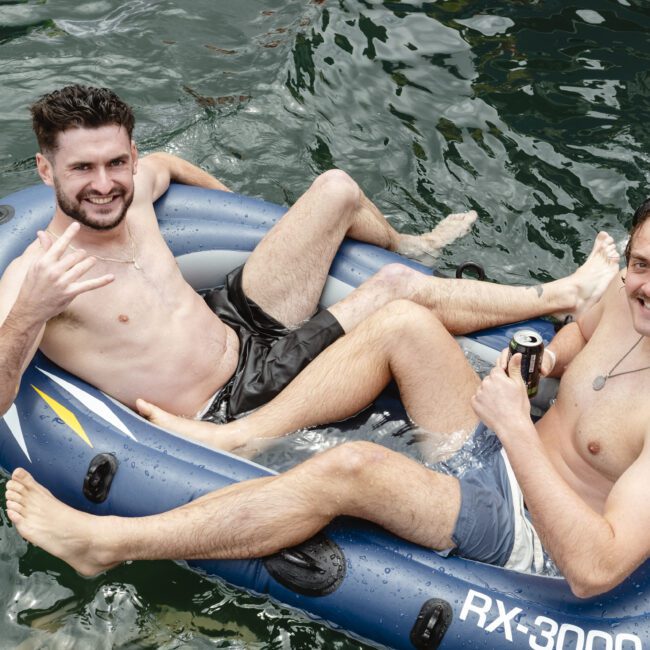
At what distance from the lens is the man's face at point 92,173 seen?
123 inches

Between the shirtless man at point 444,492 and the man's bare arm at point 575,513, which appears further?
the shirtless man at point 444,492

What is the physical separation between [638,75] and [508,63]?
2.41 feet

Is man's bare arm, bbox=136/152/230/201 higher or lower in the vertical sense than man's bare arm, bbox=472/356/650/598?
higher

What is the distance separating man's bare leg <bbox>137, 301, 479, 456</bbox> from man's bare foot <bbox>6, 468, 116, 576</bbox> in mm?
514

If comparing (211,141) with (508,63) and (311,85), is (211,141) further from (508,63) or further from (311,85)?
(508,63)

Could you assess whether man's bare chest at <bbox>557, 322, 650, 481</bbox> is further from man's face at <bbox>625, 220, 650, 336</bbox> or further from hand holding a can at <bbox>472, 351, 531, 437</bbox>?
hand holding a can at <bbox>472, 351, 531, 437</bbox>

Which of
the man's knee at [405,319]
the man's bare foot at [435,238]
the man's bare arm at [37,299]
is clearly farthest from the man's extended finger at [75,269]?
the man's bare foot at [435,238]

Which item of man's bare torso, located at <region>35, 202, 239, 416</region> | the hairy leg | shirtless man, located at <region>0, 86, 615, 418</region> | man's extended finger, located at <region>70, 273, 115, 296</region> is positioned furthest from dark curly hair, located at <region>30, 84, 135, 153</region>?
the hairy leg

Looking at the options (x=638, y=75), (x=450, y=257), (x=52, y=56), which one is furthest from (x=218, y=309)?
(x=638, y=75)

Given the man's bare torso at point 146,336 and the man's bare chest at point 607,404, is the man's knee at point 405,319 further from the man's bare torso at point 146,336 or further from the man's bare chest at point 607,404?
the man's bare torso at point 146,336

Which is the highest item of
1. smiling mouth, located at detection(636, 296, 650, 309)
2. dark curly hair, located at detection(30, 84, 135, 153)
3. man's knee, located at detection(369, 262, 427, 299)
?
dark curly hair, located at detection(30, 84, 135, 153)

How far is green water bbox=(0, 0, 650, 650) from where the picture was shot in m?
4.78

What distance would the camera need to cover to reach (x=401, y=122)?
5.27 metres

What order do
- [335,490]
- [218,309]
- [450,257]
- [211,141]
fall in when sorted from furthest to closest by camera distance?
[211,141] < [450,257] < [218,309] < [335,490]
